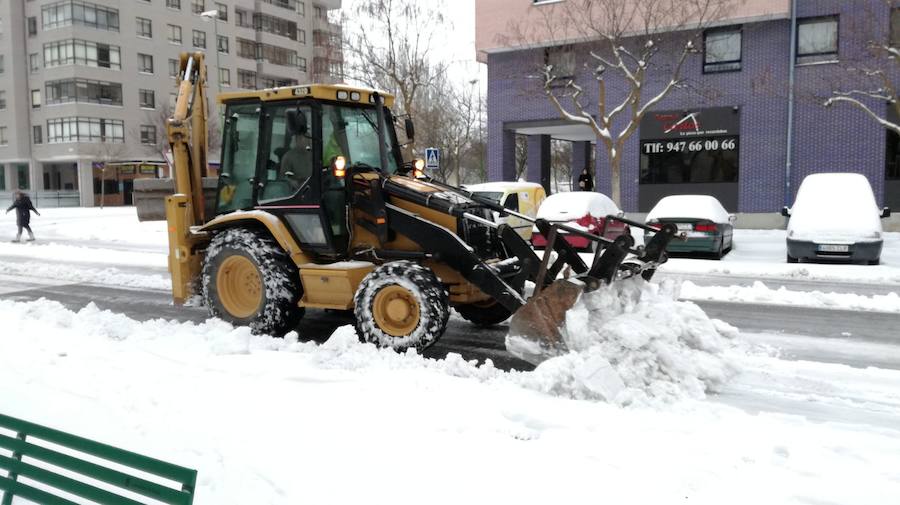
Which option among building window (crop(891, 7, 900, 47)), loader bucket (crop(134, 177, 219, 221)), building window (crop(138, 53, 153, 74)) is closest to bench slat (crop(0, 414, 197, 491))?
loader bucket (crop(134, 177, 219, 221))

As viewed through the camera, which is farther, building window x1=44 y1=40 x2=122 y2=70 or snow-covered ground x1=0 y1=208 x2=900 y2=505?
building window x1=44 y1=40 x2=122 y2=70

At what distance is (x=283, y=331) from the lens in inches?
296

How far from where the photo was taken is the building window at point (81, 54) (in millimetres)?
50344

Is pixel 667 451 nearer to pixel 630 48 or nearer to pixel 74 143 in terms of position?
pixel 630 48

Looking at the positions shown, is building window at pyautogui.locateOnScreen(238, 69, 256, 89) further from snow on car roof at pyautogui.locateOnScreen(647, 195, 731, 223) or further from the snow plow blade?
the snow plow blade

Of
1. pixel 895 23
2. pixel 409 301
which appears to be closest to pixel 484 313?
pixel 409 301

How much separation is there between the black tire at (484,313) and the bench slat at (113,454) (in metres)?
5.20

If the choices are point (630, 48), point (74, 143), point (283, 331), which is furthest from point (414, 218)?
point (74, 143)

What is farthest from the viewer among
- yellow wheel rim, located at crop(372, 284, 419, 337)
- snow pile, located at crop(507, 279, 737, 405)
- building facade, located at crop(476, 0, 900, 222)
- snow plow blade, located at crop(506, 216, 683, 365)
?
building facade, located at crop(476, 0, 900, 222)

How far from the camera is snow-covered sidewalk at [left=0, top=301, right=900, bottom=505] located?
3881 millimetres

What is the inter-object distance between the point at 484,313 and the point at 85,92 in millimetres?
51888

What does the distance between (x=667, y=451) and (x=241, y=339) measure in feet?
13.5

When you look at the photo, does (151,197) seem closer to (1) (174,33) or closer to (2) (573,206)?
(2) (573,206)

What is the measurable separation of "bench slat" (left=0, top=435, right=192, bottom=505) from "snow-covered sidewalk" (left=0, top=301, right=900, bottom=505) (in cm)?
90
